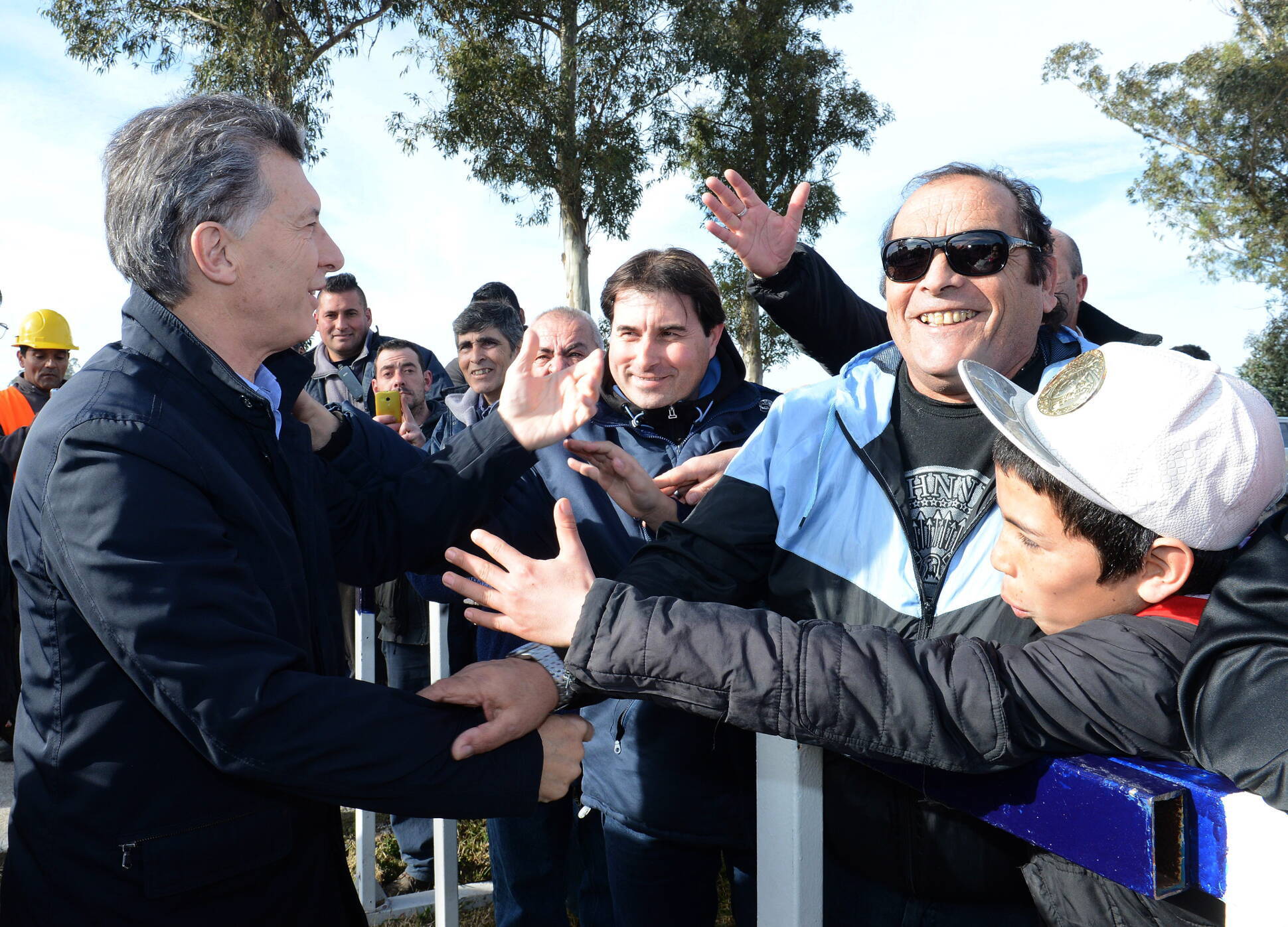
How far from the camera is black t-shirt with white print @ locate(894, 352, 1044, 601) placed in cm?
167

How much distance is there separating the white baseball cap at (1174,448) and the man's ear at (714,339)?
68.4 inches

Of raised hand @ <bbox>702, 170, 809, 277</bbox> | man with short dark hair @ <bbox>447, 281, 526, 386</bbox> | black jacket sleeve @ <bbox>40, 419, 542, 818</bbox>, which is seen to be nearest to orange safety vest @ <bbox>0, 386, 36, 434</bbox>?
man with short dark hair @ <bbox>447, 281, 526, 386</bbox>

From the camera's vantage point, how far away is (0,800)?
189 inches

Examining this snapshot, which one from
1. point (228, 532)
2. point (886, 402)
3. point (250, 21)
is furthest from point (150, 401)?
point (250, 21)

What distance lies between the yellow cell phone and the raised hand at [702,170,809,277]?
2212 mm

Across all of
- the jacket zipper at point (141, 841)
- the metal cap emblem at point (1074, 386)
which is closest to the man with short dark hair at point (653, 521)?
the metal cap emblem at point (1074, 386)

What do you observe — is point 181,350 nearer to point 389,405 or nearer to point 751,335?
point 389,405

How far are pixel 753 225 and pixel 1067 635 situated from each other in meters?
1.78

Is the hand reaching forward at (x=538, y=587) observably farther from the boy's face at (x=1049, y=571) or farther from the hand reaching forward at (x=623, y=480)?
the hand reaching forward at (x=623, y=480)

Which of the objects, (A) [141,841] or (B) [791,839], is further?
(A) [141,841]

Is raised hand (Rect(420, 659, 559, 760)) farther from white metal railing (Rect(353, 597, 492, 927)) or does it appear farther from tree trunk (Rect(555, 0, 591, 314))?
tree trunk (Rect(555, 0, 591, 314))

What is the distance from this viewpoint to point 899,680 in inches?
45.8

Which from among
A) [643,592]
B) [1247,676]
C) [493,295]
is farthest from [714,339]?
[493,295]

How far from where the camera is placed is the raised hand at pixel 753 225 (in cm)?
265
